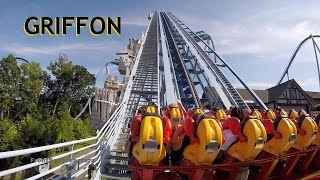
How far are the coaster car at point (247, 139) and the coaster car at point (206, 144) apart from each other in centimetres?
35

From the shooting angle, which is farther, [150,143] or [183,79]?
[183,79]

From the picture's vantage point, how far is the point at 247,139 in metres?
4.39

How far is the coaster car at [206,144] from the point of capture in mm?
4117

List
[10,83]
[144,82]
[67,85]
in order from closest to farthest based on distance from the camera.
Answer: [144,82] → [10,83] → [67,85]

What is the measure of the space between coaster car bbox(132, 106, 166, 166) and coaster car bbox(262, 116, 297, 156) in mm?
1613

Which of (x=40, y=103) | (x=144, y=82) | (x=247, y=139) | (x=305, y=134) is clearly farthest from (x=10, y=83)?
(x=247, y=139)

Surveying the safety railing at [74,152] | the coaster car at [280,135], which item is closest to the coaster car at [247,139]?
the coaster car at [280,135]

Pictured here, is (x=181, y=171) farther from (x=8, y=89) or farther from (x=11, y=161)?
(x=8, y=89)

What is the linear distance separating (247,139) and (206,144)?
→ 2.04 feet

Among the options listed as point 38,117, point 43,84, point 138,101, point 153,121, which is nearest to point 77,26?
point 153,121

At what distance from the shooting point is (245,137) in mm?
4426

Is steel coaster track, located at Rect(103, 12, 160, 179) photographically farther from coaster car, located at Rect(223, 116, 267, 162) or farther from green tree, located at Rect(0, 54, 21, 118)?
green tree, located at Rect(0, 54, 21, 118)

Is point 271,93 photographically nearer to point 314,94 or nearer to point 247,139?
point 314,94

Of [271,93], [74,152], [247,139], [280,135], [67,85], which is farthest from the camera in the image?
[67,85]
